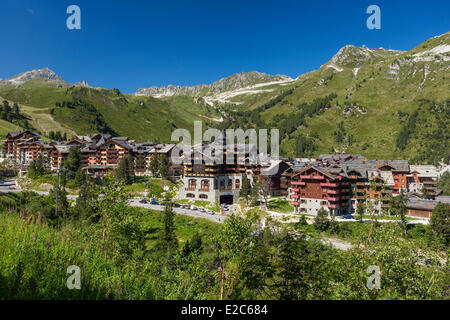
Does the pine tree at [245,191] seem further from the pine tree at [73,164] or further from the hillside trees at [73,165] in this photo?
the pine tree at [73,164]

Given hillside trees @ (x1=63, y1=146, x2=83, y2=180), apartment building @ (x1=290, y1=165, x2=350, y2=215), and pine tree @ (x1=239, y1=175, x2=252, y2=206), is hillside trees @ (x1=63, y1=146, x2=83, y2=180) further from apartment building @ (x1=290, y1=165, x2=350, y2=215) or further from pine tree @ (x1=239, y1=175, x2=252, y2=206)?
apartment building @ (x1=290, y1=165, x2=350, y2=215)

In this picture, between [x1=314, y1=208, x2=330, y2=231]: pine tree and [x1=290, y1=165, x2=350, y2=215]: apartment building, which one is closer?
[x1=314, y1=208, x2=330, y2=231]: pine tree

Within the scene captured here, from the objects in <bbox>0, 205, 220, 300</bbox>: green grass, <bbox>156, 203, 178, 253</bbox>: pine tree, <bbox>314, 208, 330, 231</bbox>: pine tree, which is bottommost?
<bbox>314, 208, 330, 231</bbox>: pine tree

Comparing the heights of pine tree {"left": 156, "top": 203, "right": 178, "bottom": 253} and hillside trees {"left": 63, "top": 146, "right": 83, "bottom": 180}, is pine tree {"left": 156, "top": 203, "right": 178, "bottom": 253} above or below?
below

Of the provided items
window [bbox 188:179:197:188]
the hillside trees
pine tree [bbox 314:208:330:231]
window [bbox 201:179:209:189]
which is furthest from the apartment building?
the hillside trees

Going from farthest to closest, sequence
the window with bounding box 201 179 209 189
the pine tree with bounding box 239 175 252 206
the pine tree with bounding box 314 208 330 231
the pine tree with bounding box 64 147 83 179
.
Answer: the pine tree with bounding box 64 147 83 179 < the window with bounding box 201 179 209 189 < the pine tree with bounding box 239 175 252 206 < the pine tree with bounding box 314 208 330 231

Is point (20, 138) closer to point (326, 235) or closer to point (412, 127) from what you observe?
point (326, 235)

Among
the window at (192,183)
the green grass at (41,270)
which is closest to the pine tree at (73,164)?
the window at (192,183)

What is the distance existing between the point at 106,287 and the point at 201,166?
84.9m

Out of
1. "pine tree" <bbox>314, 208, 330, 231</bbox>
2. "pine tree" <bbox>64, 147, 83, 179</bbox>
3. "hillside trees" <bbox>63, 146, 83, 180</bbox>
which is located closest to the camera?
"pine tree" <bbox>314, 208, 330, 231</bbox>

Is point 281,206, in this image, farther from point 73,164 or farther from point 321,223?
point 73,164

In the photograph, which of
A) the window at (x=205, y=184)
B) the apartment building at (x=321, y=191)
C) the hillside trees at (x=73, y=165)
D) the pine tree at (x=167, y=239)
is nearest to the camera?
the pine tree at (x=167, y=239)

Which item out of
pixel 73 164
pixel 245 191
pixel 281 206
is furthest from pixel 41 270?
pixel 73 164

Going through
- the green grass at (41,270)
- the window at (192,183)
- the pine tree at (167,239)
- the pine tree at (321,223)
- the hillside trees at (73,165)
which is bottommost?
the pine tree at (321,223)
